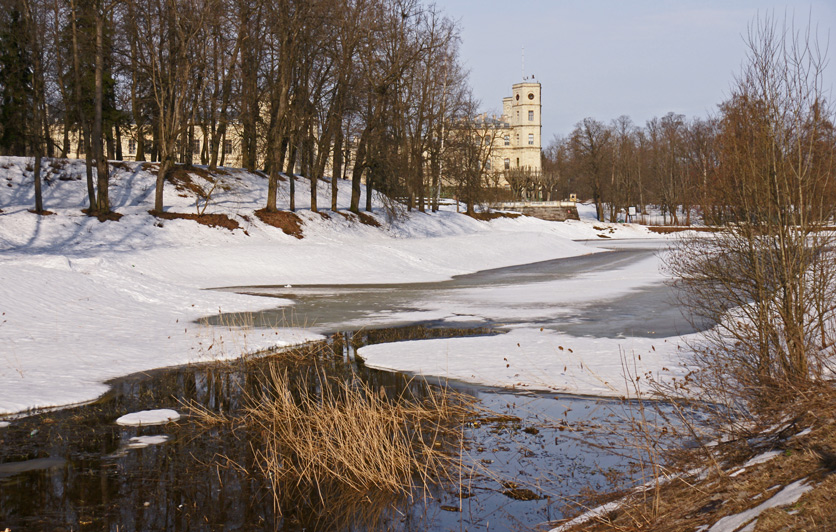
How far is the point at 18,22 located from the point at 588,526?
39658 mm

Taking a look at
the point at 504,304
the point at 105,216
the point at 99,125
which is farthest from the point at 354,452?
the point at 105,216

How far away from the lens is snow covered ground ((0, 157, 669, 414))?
13133mm

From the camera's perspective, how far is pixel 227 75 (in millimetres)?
39062

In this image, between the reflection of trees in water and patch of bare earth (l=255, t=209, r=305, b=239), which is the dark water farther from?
patch of bare earth (l=255, t=209, r=305, b=239)

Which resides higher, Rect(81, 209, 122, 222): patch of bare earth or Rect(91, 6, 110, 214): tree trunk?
Rect(91, 6, 110, 214): tree trunk

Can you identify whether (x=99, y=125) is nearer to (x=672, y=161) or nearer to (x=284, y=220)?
(x=284, y=220)

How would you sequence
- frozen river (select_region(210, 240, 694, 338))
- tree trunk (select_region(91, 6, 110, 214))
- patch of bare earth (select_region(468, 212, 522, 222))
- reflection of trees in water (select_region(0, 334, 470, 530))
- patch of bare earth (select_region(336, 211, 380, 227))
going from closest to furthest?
reflection of trees in water (select_region(0, 334, 470, 530)), frozen river (select_region(210, 240, 694, 338)), tree trunk (select_region(91, 6, 110, 214)), patch of bare earth (select_region(336, 211, 380, 227)), patch of bare earth (select_region(468, 212, 522, 222))

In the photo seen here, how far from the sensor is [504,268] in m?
36.3

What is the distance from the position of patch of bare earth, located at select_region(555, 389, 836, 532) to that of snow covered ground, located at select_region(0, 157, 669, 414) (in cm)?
408

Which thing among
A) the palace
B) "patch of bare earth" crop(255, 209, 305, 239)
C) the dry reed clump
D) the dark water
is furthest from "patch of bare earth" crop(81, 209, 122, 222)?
the palace

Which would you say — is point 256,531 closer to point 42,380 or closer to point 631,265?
point 42,380

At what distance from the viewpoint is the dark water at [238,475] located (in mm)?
6477

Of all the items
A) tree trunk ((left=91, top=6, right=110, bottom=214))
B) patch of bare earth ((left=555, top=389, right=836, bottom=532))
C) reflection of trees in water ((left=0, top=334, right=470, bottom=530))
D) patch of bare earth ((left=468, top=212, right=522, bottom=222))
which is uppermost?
tree trunk ((left=91, top=6, right=110, bottom=214))

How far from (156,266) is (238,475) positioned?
2025 cm
